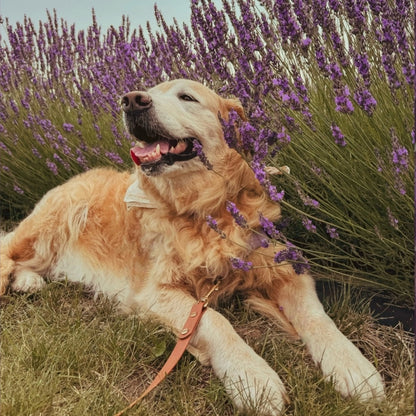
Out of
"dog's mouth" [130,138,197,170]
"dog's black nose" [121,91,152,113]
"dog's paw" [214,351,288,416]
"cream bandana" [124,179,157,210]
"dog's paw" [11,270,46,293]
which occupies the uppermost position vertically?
"dog's black nose" [121,91,152,113]

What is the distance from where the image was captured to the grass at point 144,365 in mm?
1822

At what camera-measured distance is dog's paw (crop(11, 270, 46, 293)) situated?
3098 millimetres

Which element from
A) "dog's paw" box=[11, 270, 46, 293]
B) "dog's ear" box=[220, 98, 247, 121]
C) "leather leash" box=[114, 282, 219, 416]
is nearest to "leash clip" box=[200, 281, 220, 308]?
"leather leash" box=[114, 282, 219, 416]

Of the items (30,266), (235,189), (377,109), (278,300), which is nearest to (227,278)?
(278,300)

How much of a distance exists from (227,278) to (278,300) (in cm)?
27

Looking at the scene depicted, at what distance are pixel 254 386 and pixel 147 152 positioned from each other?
1.18 meters

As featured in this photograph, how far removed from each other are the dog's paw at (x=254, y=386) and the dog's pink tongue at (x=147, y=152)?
1.00 metres

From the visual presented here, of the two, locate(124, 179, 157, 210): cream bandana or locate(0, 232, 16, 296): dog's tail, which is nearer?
locate(124, 179, 157, 210): cream bandana

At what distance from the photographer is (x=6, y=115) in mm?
4836

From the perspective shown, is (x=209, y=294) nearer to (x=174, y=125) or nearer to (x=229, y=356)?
(x=229, y=356)

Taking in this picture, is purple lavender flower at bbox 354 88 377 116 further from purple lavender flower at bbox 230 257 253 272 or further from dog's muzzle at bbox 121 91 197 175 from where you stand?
dog's muzzle at bbox 121 91 197 175

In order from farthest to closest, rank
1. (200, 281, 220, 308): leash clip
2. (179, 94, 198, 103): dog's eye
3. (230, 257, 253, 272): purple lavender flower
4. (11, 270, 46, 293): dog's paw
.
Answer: (11, 270, 46, 293): dog's paw
(179, 94, 198, 103): dog's eye
(200, 281, 220, 308): leash clip
(230, 257, 253, 272): purple lavender flower

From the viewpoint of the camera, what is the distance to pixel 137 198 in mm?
2699

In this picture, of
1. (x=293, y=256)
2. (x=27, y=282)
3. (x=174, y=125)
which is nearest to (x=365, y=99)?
(x=293, y=256)
